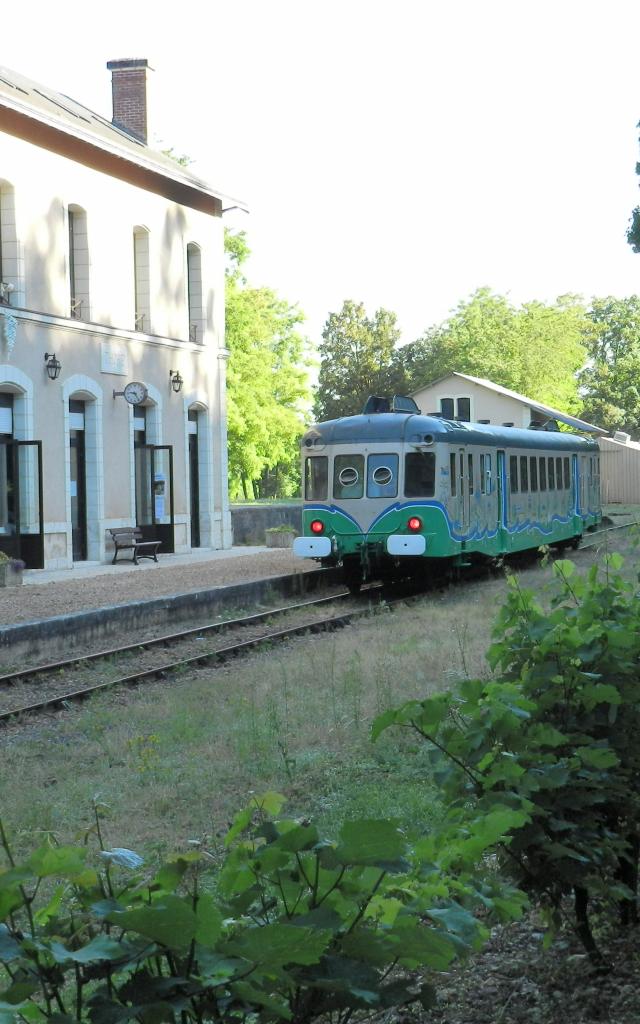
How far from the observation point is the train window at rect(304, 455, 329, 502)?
20.8 m

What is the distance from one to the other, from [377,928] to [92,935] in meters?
0.56

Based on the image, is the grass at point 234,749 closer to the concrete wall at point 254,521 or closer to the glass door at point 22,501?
the glass door at point 22,501

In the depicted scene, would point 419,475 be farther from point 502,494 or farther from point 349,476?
point 502,494

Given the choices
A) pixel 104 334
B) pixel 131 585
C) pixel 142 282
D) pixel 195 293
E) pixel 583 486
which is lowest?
pixel 131 585

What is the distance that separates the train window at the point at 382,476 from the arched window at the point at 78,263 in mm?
8402

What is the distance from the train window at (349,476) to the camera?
2045cm

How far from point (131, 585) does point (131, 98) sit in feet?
49.7

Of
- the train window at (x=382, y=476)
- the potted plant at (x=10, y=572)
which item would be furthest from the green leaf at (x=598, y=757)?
the potted plant at (x=10, y=572)

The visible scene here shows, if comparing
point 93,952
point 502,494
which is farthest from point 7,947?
point 502,494

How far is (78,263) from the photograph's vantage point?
25859mm

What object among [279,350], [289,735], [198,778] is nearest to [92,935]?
[198,778]

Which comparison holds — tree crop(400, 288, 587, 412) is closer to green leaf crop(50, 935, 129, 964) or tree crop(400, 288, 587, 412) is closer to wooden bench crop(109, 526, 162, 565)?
wooden bench crop(109, 526, 162, 565)

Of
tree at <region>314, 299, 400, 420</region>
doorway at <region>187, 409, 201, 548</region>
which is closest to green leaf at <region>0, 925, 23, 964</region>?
doorway at <region>187, 409, 201, 548</region>

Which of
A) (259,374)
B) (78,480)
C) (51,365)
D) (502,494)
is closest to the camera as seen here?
(502,494)
